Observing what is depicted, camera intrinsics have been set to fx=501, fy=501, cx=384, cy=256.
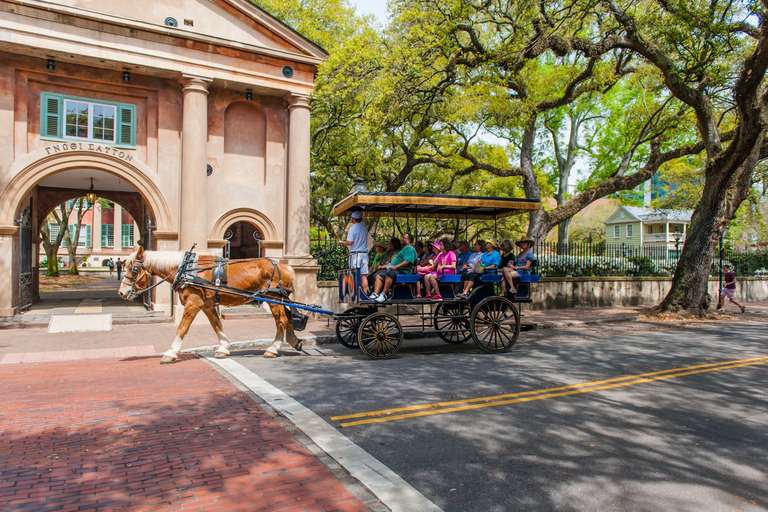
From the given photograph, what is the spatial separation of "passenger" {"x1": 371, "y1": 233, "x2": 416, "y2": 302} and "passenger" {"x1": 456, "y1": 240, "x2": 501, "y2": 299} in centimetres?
122

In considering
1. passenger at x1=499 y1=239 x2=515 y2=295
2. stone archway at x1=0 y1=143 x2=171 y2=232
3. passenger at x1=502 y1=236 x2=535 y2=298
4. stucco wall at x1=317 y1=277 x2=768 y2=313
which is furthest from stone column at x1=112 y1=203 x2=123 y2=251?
passenger at x1=502 y1=236 x2=535 y2=298

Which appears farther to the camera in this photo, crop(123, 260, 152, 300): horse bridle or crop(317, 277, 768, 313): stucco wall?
crop(317, 277, 768, 313): stucco wall

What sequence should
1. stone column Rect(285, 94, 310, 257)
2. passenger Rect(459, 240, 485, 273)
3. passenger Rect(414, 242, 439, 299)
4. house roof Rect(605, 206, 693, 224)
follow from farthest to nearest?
1. house roof Rect(605, 206, 693, 224)
2. stone column Rect(285, 94, 310, 257)
3. passenger Rect(459, 240, 485, 273)
4. passenger Rect(414, 242, 439, 299)

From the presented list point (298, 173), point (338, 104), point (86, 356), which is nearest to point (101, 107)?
point (298, 173)

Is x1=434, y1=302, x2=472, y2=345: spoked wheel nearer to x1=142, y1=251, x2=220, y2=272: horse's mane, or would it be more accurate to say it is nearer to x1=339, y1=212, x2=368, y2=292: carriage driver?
x1=339, y1=212, x2=368, y2=292: carriage driver

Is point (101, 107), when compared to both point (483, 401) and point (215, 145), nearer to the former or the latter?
point (215, 145)

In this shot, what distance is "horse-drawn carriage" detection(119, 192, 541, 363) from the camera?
9031 millimetres

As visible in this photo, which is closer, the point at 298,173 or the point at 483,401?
the point at 483,401

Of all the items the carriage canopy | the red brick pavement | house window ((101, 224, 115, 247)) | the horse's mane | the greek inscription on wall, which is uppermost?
the greek inscription on wall

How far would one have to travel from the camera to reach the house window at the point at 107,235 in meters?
56.0

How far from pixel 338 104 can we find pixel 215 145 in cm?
795

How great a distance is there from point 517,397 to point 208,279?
233 inches

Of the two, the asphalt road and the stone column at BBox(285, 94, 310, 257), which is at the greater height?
the stone column at BBox(285, 94, 310, 257)

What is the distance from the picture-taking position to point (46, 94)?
1373cm
